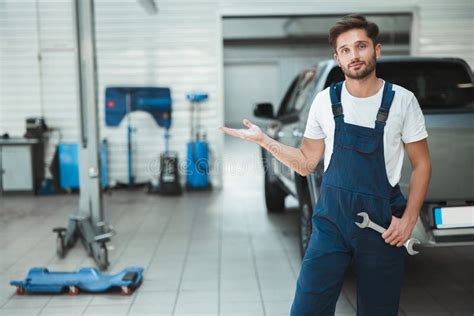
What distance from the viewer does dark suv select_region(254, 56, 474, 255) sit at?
2.93m

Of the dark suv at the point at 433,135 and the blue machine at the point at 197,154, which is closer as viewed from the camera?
the dark suv at the point at 433,135

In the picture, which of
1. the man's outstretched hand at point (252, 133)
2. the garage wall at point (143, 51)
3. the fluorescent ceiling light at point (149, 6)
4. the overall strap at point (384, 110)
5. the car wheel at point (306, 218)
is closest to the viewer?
the overall strap at point (384, 110)

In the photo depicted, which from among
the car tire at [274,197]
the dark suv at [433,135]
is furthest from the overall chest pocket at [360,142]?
the car tire at [274,197]

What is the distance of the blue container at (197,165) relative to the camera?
8.17m

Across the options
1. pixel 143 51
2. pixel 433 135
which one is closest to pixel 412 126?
pixel 433 135

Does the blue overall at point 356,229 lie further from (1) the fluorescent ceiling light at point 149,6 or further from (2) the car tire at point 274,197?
(1) the fluorescent ceiling light at point 149,6

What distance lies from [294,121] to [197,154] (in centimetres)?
390

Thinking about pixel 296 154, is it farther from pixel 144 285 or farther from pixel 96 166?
pixel 96 166

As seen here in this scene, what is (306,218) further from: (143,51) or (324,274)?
(143,51)

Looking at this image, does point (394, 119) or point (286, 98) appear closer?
point (394, 119)

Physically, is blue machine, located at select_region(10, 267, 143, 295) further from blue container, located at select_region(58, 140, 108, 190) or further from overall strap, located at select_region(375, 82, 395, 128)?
blue container, located at select_region(58, 140, 108, 190)

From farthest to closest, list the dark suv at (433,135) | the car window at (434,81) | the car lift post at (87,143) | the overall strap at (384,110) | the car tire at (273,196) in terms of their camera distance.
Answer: the car tire at (273,196)
the car lift post at (87,143)
the car window at (434,81)
the dark suv at (433,135)
the overall strap at (384,110)

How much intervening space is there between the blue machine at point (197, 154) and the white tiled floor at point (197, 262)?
105 centimetres

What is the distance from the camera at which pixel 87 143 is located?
479 cm
